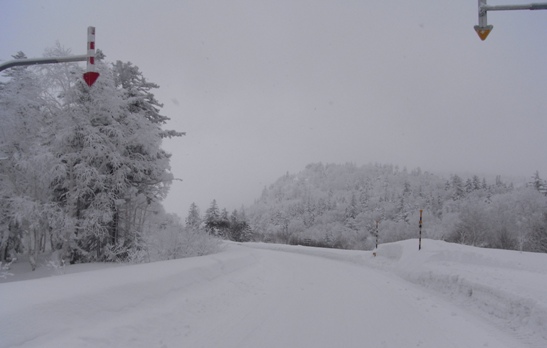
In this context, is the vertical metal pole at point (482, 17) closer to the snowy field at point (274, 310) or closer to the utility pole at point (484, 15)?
the utility pole at point (484, 15)

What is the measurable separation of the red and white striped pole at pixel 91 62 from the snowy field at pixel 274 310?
347 cm

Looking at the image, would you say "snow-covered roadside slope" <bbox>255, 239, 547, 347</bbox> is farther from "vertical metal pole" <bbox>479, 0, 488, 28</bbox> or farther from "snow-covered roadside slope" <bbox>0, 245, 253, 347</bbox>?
"snow-covered roadside slope" <bbox>0, 245, 253, 347</bbox>

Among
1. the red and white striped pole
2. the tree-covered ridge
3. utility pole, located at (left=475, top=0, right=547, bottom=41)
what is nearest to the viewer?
the red and white striped pole

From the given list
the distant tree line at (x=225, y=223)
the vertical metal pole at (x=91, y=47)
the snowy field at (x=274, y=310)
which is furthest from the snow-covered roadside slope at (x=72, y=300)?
the distant tree line at (x=225, y=223)

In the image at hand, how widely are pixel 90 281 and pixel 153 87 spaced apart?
19.9 metres

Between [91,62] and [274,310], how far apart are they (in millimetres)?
5760

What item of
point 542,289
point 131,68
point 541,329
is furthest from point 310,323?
point 131,68

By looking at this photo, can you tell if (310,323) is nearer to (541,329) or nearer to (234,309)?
(234,309)

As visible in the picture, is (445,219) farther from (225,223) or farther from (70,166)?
(70,166)

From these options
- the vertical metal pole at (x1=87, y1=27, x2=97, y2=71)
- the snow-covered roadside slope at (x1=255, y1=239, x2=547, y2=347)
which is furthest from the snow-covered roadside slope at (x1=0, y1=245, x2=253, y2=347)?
the snow-covered roadside slope at (x1=255, y1=239, x2=547, y2=347)

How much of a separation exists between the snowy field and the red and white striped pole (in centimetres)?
347

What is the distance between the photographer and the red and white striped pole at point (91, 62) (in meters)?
5.81

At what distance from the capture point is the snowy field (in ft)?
15.7

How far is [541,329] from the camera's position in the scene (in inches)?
218
